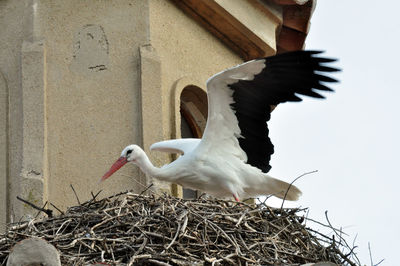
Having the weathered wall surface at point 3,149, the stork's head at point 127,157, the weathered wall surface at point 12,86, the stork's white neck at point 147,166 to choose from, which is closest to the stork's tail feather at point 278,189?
the stork's white neck at point 147,166

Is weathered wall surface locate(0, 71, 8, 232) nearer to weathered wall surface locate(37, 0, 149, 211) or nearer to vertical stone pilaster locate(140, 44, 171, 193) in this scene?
weathered wall surface locate(37, 0, 149, 211)

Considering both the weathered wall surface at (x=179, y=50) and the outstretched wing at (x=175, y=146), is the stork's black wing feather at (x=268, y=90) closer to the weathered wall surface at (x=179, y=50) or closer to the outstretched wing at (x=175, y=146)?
the outstretched wing at (x=175, y=146)

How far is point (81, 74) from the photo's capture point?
12664mm

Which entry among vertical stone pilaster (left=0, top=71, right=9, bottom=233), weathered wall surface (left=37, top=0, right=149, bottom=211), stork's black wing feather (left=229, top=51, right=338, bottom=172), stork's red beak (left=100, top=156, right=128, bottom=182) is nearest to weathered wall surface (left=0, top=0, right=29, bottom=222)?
vertical stone pilaster (left=0, top=71, right=9, bottom=233)

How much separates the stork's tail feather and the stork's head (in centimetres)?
108

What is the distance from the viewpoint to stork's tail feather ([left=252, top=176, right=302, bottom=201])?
12.0 m

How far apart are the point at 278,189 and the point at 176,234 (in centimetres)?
239

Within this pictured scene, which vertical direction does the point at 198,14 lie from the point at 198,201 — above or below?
above

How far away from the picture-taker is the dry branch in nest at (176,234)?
9.70m

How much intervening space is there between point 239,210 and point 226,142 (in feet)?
4.90

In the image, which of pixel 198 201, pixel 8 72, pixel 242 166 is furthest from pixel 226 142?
pixel 8 72

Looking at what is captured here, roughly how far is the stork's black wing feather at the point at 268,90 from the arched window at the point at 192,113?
1560mm

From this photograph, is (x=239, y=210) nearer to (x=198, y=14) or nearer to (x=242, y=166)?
(x=242, y=166)

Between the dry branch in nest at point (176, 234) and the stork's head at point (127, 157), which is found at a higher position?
the stork's head at point (127, 157)
